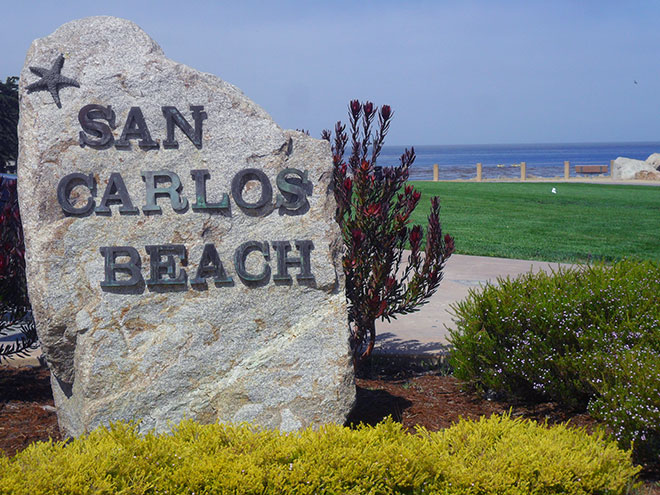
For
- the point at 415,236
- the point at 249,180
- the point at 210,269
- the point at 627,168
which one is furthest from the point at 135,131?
the point at 627,168

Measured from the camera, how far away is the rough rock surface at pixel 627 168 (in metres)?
38.8

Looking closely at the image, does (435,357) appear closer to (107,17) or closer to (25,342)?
(25,342)

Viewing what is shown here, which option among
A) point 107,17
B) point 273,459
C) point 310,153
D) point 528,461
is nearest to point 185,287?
point 310,153

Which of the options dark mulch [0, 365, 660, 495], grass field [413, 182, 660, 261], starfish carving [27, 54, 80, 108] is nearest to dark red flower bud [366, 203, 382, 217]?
dark mulch [0, 365, 660, 495]

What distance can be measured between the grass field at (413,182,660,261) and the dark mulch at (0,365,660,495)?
4.43 meters

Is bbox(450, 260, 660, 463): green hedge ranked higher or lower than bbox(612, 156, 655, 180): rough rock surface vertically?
lower

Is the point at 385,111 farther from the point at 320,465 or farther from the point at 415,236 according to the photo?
the point at 320,465

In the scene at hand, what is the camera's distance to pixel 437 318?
29.9 feet

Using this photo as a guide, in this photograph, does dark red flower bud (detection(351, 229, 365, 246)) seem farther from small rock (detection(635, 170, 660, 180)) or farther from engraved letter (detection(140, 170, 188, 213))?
small rock (detection(635, 170, 660, 180))

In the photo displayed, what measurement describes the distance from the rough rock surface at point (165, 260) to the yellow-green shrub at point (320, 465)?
0.85m

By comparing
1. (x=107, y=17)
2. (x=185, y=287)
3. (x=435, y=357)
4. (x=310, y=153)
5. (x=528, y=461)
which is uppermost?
(x=107, y=17)

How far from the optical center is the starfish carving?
15.4 ft

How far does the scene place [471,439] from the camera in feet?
12.9

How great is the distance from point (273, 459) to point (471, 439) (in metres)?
1.11
